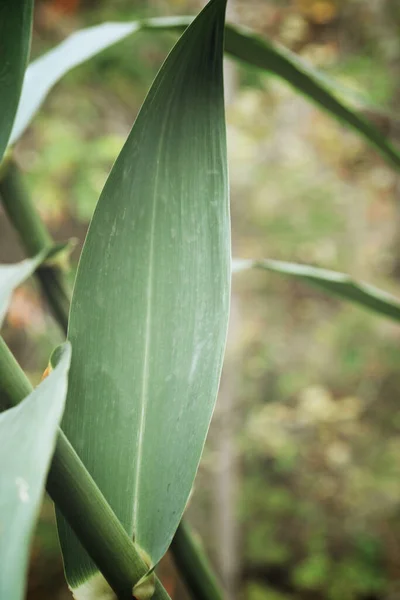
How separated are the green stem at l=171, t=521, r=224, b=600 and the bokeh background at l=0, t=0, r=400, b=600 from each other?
153 centimetres

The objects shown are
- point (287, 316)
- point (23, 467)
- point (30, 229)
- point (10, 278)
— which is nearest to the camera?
point (23, 467)

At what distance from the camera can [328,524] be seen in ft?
7.21

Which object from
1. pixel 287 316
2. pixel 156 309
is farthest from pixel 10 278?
pixel 287 316

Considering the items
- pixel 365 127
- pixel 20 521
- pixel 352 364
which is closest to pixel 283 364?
pixel 352 364

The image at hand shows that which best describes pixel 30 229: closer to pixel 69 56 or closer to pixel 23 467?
pixel 69 56

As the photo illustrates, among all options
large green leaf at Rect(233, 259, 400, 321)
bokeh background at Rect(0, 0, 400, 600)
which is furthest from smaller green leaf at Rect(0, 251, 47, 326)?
bokeh background at Rect(0, 0, 400, 600)

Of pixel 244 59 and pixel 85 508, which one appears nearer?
pixel 85 508

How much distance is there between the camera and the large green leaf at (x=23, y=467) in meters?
0.12

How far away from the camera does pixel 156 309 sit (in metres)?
0.23

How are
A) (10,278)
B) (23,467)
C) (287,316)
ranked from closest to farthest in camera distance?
(23,467), (10,278), (287,316)

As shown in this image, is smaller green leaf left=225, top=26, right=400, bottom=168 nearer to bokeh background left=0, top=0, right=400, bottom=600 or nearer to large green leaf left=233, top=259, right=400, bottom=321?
large green leaf left=233, top=259, right=400, bottom=321

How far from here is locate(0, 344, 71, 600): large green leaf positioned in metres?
0.12

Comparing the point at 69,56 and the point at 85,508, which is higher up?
the point at 69,56

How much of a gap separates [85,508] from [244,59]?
0.27m
